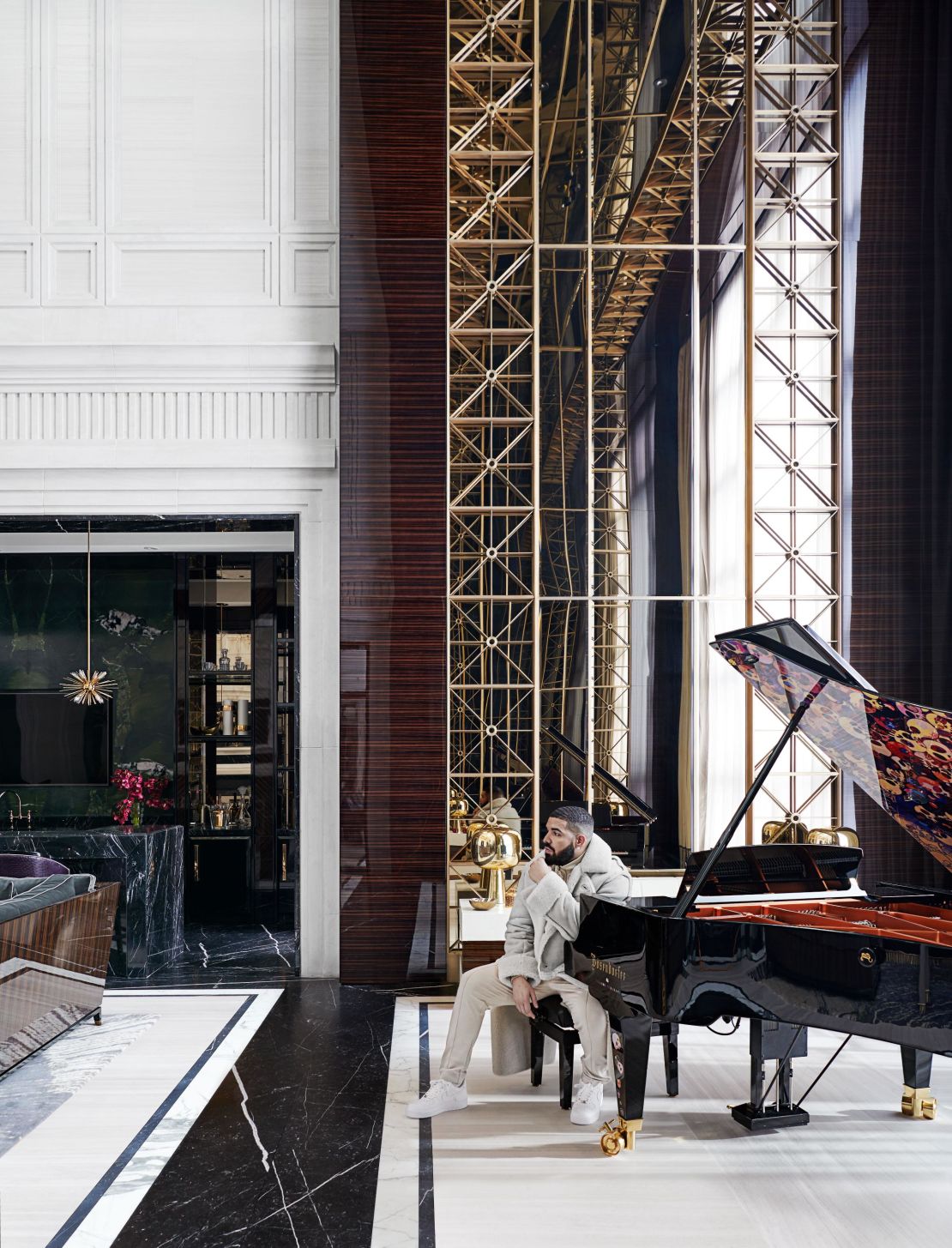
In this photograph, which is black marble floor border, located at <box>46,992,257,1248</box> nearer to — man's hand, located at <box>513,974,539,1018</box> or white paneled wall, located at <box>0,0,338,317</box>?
man's hand, located at <box>513,974,539,1018</box>

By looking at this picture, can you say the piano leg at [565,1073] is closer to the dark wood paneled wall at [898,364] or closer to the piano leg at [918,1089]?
the piano leg at [918,1089]

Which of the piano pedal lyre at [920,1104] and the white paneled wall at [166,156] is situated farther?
the white paneled wall at [166,156]

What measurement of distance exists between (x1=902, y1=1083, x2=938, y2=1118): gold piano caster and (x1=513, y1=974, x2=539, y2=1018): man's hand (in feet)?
4.50

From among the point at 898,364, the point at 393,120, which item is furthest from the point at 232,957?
the point at 898,364

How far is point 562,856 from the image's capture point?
157 inches

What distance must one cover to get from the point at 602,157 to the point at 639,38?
72cm

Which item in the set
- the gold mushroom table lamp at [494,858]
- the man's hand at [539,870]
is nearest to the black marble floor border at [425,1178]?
the man's hand at [539,870]

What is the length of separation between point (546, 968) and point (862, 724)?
1469mm

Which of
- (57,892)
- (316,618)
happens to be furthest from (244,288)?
(57,892)

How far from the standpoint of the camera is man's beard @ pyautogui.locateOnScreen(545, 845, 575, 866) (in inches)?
157

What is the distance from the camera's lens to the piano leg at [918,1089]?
3.84 meters

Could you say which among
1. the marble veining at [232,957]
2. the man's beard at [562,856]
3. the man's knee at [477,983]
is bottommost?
the marble veining at [232,957]

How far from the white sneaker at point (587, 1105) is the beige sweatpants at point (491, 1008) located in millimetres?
31

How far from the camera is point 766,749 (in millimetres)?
6078
